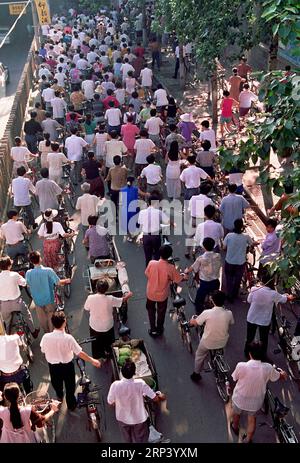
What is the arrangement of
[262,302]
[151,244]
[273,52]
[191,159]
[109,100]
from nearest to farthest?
1. [262,302]
2. [151,244]
3. [191,159]
4. [273,52]
5. [109,100]

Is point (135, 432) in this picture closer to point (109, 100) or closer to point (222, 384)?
point (222, 384)

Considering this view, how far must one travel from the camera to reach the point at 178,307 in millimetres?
8055

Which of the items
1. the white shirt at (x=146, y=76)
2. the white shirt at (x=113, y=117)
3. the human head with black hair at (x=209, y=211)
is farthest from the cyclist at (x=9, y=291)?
the white shirt at (x=146, y=76)

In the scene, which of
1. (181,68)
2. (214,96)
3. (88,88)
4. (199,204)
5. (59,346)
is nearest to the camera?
(59,346)

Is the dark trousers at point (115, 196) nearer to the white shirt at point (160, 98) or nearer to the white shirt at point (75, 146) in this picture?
the white shirt at point (75, 146)

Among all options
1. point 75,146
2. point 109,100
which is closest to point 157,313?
point 75,146

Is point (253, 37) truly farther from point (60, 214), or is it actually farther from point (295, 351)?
point (295, 351)

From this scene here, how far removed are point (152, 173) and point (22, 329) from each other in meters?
4.06

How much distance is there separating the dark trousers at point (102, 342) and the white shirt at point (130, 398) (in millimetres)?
1761

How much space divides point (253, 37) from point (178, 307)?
6.43 m

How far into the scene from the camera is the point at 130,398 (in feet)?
18.5

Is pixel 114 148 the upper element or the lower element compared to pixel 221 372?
upper

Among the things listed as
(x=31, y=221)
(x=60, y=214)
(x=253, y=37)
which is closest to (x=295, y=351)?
(x=60, y=214)

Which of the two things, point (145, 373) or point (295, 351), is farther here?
point (295, 351)
